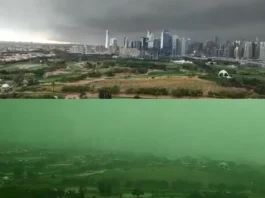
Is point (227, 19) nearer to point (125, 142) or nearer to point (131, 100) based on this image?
point (131, 100)

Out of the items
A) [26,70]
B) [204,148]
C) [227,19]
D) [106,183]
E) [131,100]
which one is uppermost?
[227,19]

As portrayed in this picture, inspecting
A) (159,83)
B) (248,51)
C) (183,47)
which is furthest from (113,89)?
(248,51)

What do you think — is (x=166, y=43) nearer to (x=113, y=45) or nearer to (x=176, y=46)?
(x=176, y=46)

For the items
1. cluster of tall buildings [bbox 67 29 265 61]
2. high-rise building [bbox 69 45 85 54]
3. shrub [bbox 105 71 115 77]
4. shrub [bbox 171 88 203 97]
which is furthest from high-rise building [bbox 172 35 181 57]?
high-rise building [bbox 69 45 85 54]

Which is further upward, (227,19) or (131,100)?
(227,19)

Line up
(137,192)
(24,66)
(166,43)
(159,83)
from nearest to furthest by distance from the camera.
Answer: (137,192) → (159,83) → (24,66) → (166,43)

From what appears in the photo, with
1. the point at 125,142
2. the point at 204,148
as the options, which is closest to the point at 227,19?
the point at 204,148

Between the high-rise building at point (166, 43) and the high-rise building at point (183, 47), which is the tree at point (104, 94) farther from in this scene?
the high-rise building at point (183, 47)
